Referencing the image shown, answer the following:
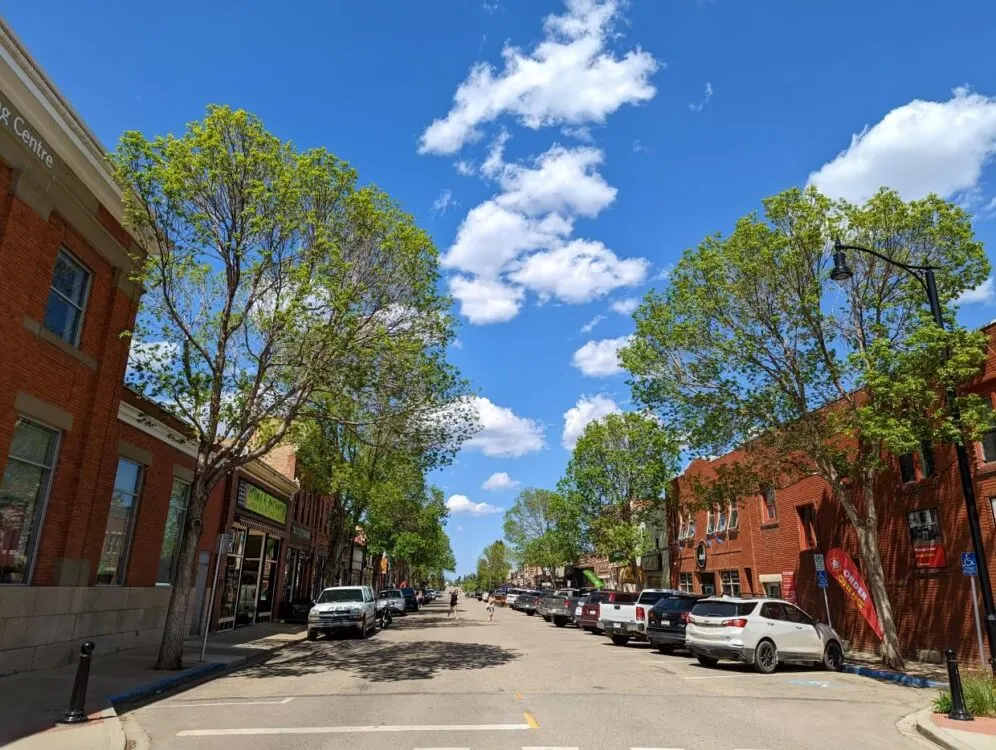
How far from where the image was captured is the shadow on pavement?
14329 millimetres

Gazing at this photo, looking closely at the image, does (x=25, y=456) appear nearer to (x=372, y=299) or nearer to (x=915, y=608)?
(x=372, y=299)

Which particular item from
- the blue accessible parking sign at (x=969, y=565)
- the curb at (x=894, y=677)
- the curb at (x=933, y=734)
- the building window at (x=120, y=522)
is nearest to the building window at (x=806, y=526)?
the curb at (x=894, y=677)

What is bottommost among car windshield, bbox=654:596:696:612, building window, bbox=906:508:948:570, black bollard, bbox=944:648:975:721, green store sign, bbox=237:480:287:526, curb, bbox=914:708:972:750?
curb, bbox=914:708:972:750

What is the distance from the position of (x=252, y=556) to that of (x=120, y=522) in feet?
39.8

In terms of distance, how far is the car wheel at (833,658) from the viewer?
16.5 metres

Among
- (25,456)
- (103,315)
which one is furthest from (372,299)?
(25,456)

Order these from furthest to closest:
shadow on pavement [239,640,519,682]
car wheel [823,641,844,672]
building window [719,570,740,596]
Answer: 1. building window [719,570,740,596]
2. car wheel [823,641,844,672]
3. shadow on pavement [239,640,519,682]

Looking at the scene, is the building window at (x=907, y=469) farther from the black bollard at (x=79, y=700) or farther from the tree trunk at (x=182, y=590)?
the black bollard at (x=79, y=700)

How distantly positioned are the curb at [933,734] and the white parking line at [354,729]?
201 inches

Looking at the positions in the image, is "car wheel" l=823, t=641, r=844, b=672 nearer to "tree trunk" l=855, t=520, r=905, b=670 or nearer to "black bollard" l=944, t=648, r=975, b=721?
"tree trunk" l=855, t=520, r=905, b=670

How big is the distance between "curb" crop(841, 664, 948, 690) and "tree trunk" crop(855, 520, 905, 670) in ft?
1.67

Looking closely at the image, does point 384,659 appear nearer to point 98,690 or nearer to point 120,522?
point 120,522

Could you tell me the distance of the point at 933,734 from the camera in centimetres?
881

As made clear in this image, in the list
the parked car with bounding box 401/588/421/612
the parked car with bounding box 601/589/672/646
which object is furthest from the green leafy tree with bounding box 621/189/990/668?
the parked car with bounding box 401/588/421/612
